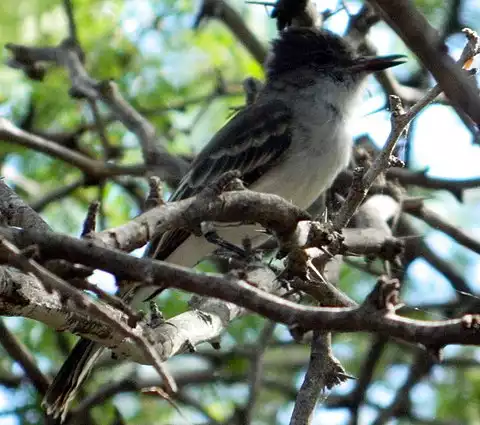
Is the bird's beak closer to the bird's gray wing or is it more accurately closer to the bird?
the bird

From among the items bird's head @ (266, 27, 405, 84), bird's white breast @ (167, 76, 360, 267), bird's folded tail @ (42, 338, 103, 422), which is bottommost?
bird's folded tail @ (42, 338, 103, 422)

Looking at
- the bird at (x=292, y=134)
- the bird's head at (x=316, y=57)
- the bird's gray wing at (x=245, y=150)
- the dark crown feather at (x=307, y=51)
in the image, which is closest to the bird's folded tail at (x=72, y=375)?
the bird at (x=292, y=134)

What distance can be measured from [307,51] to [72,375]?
321cm

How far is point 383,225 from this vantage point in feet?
18.0

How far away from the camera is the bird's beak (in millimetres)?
6008

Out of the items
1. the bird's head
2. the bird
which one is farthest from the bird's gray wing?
the bird's head

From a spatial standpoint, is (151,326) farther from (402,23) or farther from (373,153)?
(373,153)

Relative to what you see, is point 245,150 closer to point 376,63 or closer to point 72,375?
point 376,63

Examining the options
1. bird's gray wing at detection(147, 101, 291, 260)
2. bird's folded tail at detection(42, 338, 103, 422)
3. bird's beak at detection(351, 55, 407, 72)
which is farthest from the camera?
bird's beak at detection(351, 55, 407, 72)

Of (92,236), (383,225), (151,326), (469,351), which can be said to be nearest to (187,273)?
(92,236)

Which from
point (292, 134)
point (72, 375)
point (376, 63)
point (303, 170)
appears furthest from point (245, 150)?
point (72, 375)

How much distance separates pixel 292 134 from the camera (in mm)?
5844

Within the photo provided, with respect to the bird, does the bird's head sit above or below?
above

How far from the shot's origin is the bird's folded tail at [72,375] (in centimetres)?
446
